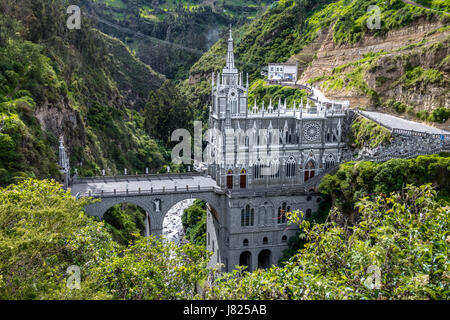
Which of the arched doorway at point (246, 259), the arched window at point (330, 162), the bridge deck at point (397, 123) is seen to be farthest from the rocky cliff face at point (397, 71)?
the arched doorway at point (246, 259)

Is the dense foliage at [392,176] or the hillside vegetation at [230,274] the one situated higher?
the dense foliage at [392,176]

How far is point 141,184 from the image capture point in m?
52.6

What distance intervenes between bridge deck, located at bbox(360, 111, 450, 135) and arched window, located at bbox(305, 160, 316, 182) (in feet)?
32.9

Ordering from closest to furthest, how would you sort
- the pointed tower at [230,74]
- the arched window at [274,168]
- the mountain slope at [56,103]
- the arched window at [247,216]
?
1. the mountain slope at [56,103]
2. the arched window at [247,216]
3. the pointed tower at [230,74]
4. the arched window at [274,168]

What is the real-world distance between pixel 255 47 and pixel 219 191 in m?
73.7

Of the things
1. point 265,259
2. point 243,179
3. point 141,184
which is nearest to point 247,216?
point 243,179

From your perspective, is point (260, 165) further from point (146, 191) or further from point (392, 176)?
point (392, 176)

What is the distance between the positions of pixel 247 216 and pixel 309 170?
11.1 m

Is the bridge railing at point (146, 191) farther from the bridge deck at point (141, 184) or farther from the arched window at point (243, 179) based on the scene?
the arched window at point (243, 179)

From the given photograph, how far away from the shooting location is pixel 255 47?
116 metres

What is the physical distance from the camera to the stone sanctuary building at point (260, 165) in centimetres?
5328

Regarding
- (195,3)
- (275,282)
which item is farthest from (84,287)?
(195,3)

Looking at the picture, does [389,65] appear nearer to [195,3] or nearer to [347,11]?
[347,11]

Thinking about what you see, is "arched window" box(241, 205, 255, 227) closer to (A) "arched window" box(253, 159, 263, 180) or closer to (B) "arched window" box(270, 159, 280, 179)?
(A) "arched window" box(253, 159, 263, 180)
